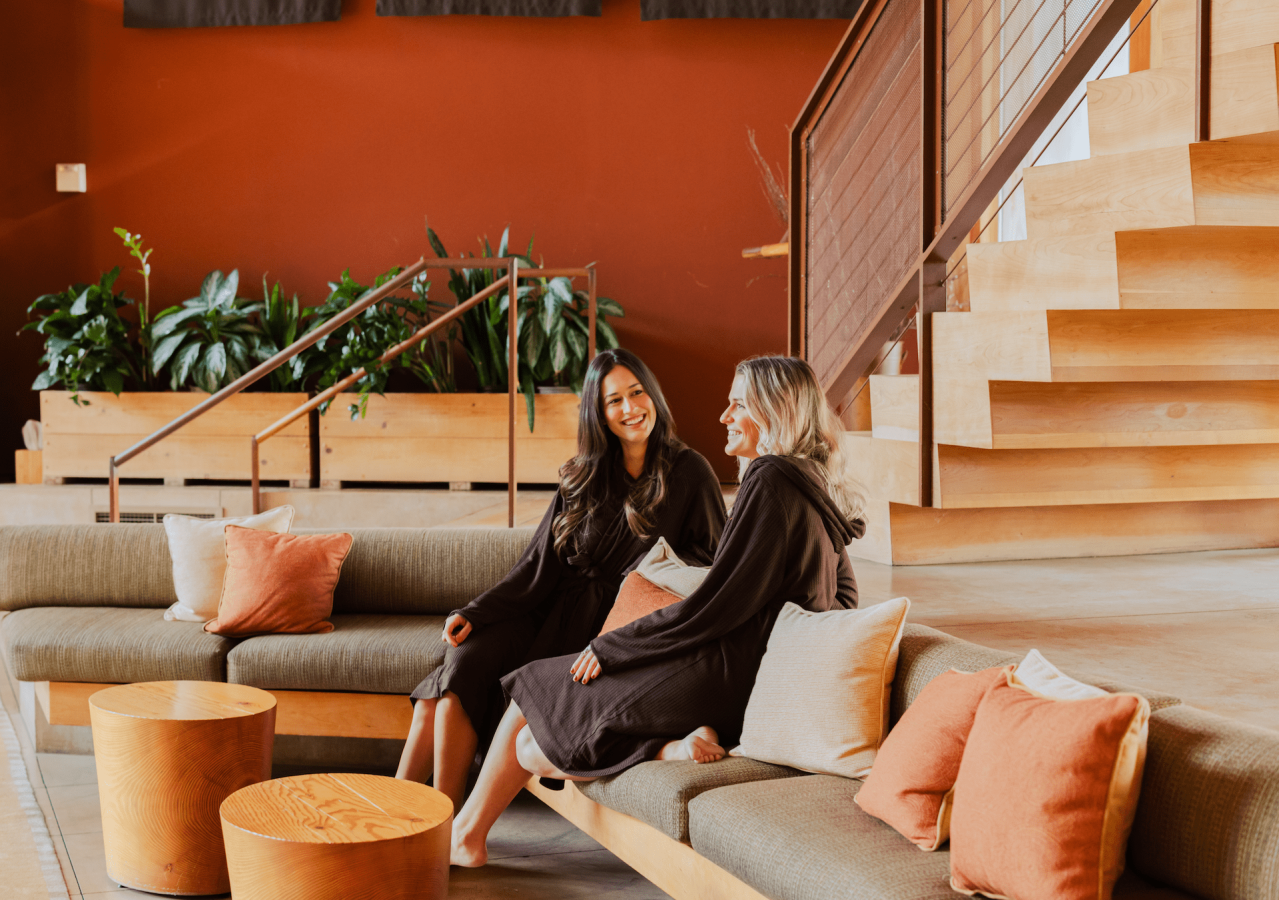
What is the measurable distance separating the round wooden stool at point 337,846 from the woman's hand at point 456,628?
69 cm

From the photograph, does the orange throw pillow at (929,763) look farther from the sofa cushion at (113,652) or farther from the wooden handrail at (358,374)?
the wooden handrail at (358,374)

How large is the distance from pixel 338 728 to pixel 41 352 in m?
4.47

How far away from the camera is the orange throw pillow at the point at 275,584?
299cm

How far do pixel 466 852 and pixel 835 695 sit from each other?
0.92m

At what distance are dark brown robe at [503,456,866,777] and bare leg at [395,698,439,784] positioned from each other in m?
0.44

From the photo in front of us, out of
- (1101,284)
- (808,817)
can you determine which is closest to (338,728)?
(808,817)

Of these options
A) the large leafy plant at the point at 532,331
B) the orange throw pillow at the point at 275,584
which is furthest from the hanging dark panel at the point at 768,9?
the orange throw pillow at the point at 275,584

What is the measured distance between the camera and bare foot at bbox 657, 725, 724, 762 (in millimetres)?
2125

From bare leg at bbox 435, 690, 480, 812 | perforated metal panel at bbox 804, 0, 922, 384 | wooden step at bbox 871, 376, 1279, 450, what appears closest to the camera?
bare leg at bbox 435, 690, 480, 812

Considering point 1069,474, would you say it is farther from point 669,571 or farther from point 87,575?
point 87,575

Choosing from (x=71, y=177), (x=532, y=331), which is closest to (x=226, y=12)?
(x=71, y=177)

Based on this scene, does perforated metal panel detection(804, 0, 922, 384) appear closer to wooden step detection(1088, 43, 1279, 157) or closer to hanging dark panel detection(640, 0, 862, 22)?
wooden step detection(1088, 43, 1279, 157)

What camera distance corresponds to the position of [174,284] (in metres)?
6.39

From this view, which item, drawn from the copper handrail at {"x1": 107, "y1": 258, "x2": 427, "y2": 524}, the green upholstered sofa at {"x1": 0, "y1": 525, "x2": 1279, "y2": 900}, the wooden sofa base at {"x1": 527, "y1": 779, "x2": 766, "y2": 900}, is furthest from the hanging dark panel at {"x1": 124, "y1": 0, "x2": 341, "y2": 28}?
the wooden sofa base at {"x1": 527, "y1": 779, "x2": 766, "y2": 900}
